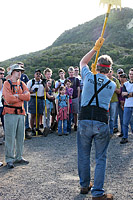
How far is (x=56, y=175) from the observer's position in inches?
182

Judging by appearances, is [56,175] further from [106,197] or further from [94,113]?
[94,113]

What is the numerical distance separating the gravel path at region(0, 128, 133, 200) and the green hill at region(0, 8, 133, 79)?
21.6m

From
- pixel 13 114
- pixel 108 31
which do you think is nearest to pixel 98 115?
pixel 13 114

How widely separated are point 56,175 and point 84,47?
39976 millimetres

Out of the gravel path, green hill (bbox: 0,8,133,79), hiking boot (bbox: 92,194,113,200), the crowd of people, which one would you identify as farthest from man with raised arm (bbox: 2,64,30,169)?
green hill (bbox: 0,8,133,79)

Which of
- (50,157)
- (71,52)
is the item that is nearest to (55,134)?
(50,157)

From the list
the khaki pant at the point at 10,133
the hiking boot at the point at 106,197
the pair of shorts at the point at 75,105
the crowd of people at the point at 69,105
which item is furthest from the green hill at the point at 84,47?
the hiking boot at the point at 106,197

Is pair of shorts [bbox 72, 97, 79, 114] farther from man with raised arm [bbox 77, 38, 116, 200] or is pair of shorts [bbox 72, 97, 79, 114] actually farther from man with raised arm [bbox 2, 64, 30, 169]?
man with raised arm [bbox 77, 38, 116, 200]

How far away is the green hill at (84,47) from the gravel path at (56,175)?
21.6 metres

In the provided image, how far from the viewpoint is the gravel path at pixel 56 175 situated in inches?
150

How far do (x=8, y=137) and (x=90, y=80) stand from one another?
2.59 m

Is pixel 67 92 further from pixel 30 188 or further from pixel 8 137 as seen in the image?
pixel 30 188

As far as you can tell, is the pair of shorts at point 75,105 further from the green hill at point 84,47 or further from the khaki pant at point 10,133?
the green hill at point 84,47

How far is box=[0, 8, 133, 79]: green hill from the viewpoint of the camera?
114 feet
